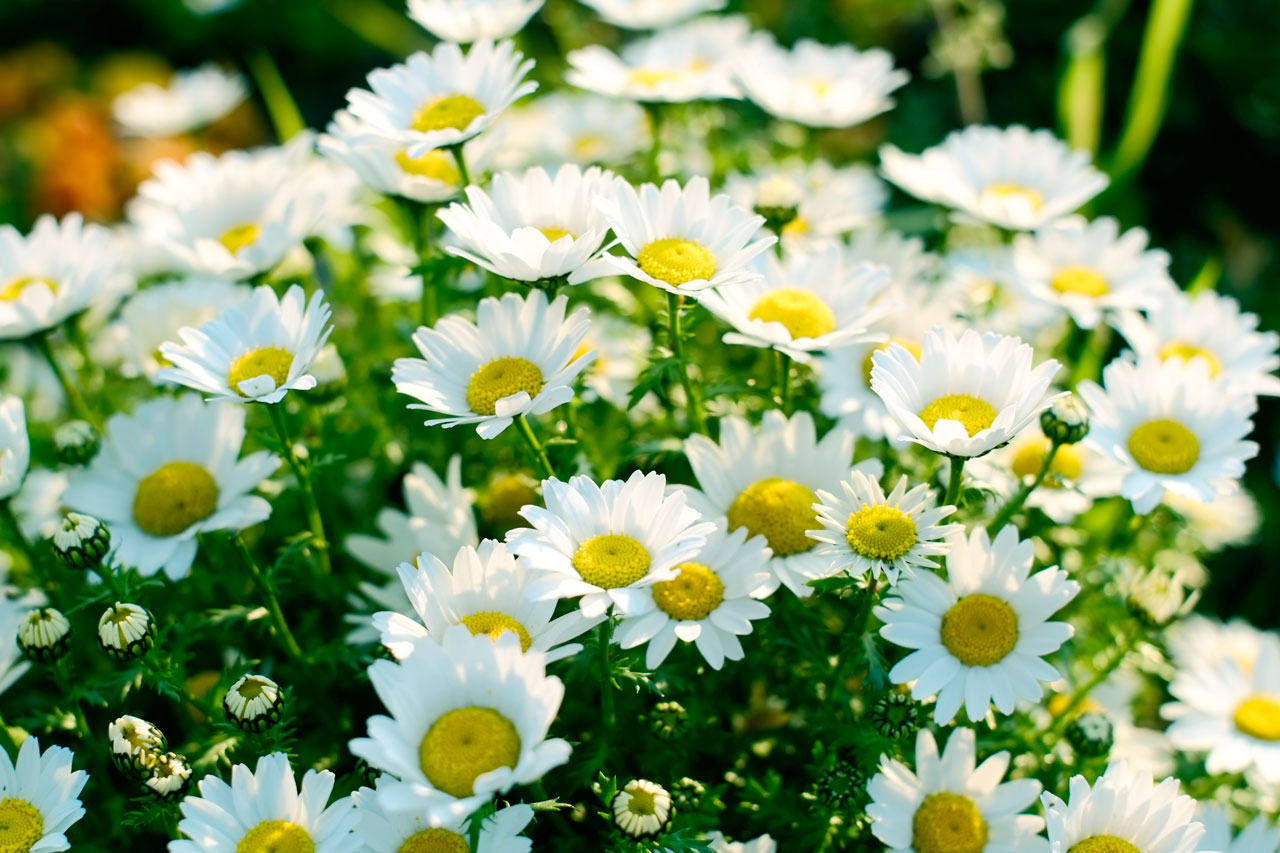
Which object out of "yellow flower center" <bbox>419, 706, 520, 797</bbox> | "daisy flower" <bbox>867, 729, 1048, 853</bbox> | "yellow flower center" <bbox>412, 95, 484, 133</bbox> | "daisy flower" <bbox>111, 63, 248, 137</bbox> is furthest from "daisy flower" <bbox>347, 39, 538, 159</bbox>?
"daisy flower" <bbox>111, 63, 248, 137</bbox>

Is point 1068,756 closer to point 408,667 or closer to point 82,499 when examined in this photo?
point 408,667

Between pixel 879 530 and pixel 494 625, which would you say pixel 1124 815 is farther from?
pixel 494 625

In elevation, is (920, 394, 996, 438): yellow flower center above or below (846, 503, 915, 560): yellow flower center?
above

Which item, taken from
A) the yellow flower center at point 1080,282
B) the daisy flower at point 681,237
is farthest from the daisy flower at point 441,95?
the yellow flower center at point 1080,282

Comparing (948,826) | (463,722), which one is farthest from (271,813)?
(948,826)

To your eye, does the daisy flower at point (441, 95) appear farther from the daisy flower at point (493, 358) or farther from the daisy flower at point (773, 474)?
the daisy flower at point (773, 474)

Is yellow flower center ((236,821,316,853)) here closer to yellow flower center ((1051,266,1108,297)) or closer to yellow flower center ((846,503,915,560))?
→ yellow flower center ((846,503,915,560))
